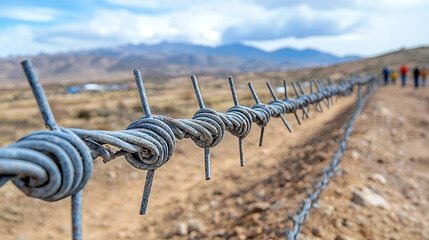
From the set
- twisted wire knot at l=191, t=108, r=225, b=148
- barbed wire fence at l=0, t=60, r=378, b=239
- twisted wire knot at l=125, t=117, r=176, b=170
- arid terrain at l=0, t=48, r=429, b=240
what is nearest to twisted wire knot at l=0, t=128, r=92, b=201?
barbed wire fence at l=0, t=60, r=378, b=239

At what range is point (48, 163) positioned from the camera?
2.34ft

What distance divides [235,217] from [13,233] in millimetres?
3544

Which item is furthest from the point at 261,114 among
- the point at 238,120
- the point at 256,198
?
the point at 256,198

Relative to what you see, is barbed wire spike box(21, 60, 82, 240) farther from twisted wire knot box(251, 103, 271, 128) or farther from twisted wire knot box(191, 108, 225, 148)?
twisted wire knot box(251, 103, 271, 128)

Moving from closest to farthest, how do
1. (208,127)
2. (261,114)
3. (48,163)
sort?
(48,163)
(208,127)
(261,114)

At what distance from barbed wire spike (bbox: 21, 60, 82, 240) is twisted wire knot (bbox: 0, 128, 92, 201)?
0.09ft

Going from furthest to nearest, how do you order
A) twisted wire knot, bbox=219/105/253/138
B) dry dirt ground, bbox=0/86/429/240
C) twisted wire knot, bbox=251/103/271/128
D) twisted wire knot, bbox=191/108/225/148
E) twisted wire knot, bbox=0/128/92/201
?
dry dirt ground, bbox=0/86/429/240 → twisted wire knot, bbox=251/103/271/128 → twisted wire knot, bbox=219/105/253/138 → twisted wire knot, bbox=191/108/225/148 → twisted wire knot, bbox=0/128/92/201

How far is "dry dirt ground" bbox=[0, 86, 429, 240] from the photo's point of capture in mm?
3598

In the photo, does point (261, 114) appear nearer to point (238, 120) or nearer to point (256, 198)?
point (238, 120)

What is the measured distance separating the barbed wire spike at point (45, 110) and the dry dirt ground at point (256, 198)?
2.86 meters

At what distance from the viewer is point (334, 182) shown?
445 cm

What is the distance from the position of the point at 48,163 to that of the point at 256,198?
470 cm

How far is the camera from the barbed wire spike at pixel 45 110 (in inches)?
27.1

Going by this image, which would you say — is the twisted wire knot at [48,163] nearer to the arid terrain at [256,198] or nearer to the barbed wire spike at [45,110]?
the barbed wire spike at [45,110]
